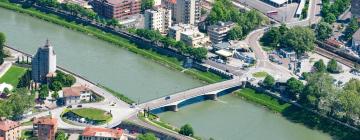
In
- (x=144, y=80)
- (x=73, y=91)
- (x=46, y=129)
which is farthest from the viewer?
(x=144, y=80)

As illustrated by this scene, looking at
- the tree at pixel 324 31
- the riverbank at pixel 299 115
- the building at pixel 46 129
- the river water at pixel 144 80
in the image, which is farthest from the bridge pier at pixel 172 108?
the tree at pixel 324 31

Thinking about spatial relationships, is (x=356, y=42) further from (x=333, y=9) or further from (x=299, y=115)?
(x=299, y=115)

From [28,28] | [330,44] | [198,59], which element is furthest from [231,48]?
[28,28]

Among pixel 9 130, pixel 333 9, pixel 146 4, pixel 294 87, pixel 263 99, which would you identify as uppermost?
pixel 146 4

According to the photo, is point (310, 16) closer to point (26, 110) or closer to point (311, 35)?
point (311, 35)

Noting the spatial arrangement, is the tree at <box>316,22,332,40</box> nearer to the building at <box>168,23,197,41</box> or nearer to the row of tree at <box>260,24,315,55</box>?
the row of tree at <box>260,24,315,55</box>

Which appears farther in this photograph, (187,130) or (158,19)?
(158,19)

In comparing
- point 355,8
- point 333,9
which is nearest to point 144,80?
point 333,9
